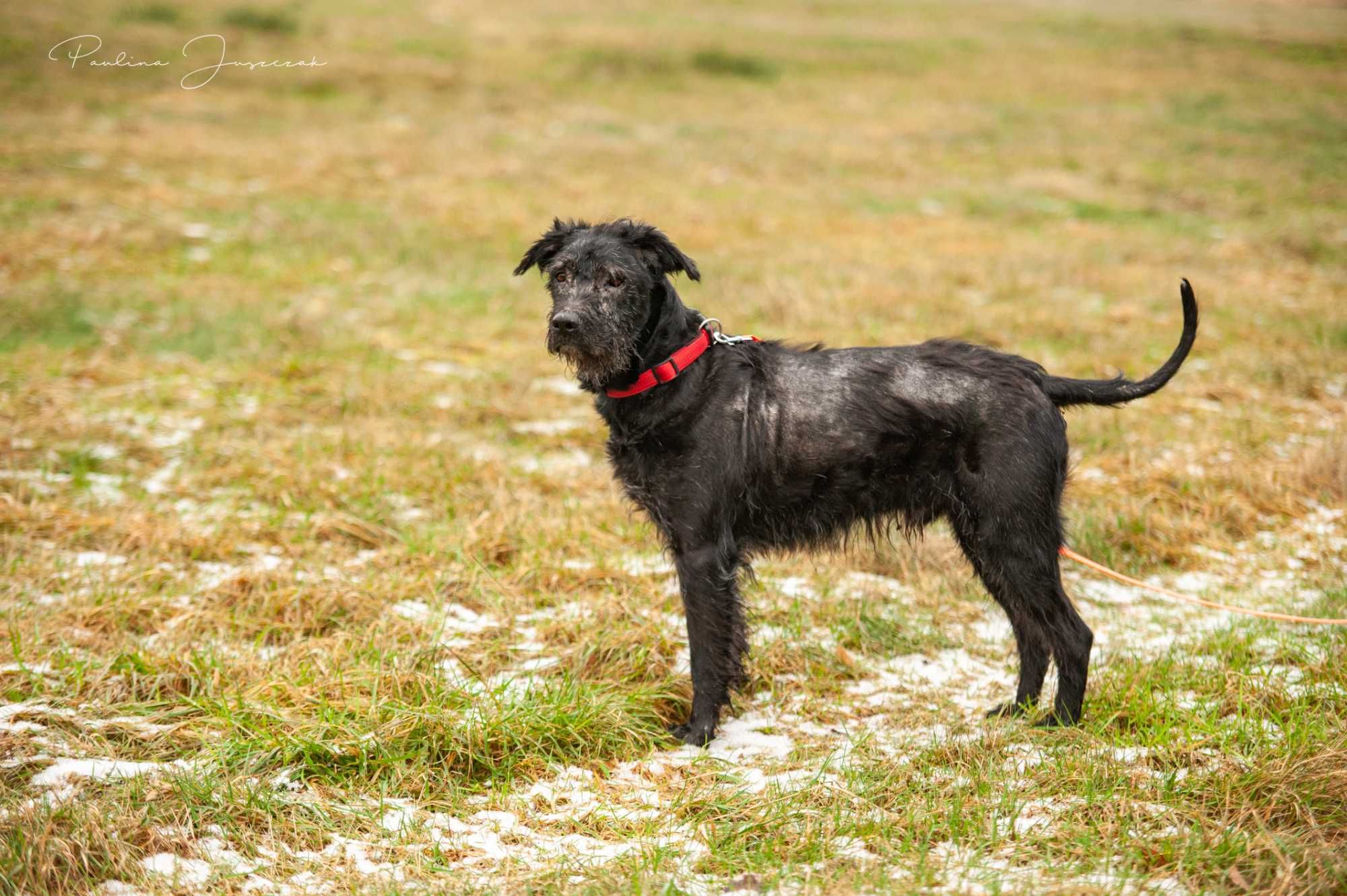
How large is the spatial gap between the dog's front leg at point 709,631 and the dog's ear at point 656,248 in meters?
1.28

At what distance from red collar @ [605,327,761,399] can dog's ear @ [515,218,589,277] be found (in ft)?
2.50

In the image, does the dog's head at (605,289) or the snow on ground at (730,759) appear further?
Result: the dog's head at (605,289)

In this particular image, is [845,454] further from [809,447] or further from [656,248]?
[656,248]

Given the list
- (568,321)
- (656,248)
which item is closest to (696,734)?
(568,321)

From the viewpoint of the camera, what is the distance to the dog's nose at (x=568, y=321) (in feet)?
13.6

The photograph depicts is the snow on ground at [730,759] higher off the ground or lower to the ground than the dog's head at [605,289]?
lower

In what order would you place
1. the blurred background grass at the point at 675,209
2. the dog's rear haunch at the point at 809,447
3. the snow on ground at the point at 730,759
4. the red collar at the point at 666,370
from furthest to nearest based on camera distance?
1. the blurred background grass at the point at 675,209
2. the red collar at the point at 666,370
3. the dog's rear haunch at the point at 809,447
4. the snow on ground at the point at 730,759

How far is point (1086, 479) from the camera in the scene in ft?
22.0

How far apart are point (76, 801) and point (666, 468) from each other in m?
2.43

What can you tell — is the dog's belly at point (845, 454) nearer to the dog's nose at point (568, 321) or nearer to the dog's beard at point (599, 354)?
the dog's beard at point (599, 354)

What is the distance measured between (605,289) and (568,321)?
283 millimetres

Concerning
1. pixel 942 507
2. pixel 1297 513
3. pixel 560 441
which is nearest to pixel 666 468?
pixel 942 507

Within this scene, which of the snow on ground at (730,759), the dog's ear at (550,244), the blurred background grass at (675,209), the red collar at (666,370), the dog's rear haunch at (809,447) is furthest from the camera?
the blurred background grass at (675,209)

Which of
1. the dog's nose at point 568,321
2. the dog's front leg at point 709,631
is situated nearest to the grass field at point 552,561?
the dog's front leg at point 709,631
